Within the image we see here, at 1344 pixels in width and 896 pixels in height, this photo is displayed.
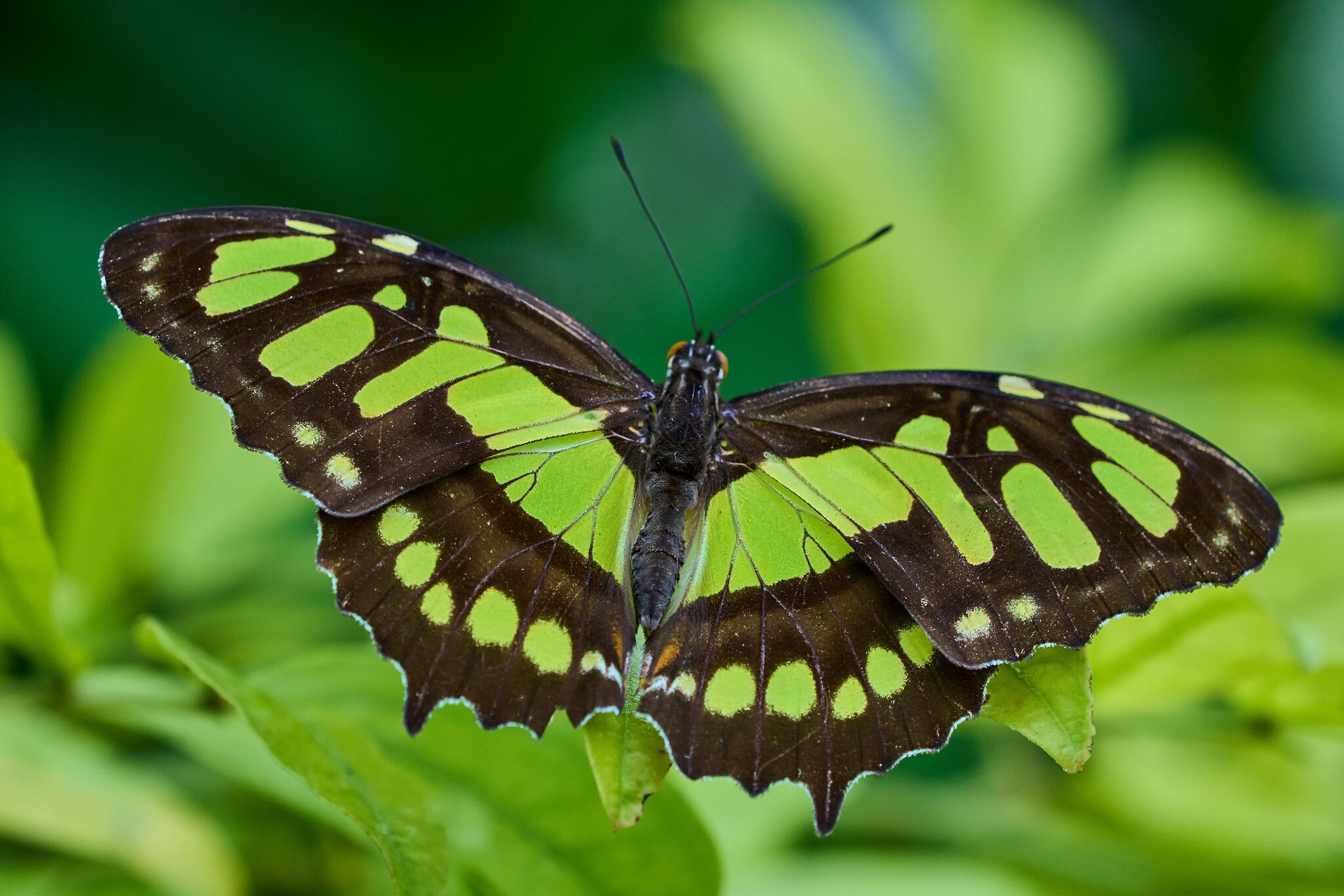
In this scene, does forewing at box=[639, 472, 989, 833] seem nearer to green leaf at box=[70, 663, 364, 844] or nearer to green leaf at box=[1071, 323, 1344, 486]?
green leaf at box=[70, 663, 364, 844]

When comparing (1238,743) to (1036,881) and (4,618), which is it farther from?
(4,618)

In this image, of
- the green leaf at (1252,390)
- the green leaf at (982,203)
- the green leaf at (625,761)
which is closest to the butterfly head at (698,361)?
the green leaf at (625,761)

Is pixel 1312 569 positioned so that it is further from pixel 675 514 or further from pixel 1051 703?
pixel 675 514

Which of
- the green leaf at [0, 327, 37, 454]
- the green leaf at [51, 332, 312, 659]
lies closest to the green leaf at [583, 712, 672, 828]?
the green leaf at [51, 332, 312, 659]

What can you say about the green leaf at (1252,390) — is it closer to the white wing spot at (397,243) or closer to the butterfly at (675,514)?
the butterfly at (675,514)

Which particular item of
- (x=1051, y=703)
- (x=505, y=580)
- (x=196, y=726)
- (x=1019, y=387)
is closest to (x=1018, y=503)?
(x=1019, y=387)

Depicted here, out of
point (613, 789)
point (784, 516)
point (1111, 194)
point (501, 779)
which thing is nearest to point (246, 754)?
point (501, 779)
